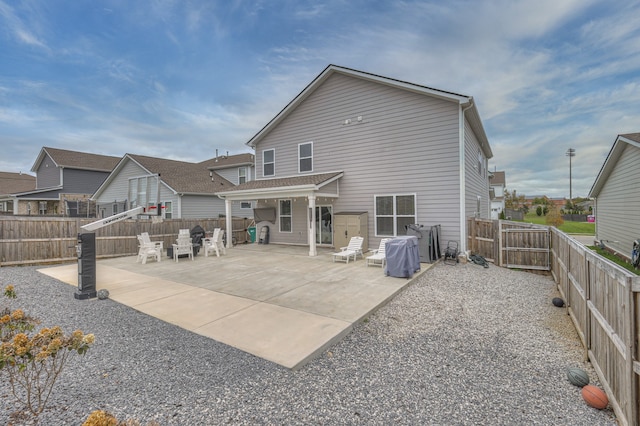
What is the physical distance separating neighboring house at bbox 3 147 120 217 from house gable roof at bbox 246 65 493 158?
55.7ft

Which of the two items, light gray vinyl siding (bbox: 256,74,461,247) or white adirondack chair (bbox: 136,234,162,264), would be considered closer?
white adirondack chair (bbox: 136,234,162,264)

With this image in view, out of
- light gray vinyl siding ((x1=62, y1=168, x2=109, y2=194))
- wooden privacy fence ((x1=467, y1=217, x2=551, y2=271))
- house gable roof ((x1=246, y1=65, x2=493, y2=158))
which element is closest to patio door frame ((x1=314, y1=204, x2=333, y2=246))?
house gable roof ((x1=246, y1=65, x2=493, y2=158))

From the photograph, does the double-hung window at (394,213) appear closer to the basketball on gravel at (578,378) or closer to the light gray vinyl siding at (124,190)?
the basketball on gravel at (578,378)

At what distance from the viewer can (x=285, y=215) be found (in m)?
14.3

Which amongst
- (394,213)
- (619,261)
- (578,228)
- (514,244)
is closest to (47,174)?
(394,213)

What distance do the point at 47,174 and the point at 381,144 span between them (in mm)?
27606

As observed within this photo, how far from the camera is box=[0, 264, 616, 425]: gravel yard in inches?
98.7

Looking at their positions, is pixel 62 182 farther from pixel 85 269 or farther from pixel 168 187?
pixel 85 269

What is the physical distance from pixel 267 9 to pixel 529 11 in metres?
8.88

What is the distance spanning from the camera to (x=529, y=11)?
8.62 metres

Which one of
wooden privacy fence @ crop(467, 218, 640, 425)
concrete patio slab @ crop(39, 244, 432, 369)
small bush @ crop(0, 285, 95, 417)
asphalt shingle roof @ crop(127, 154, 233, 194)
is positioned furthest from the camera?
asphalt shingle roof @ crop(127, 154, 233, 194)

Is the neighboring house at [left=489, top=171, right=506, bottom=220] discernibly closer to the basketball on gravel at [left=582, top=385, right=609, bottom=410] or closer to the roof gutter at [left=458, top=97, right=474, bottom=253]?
the roof gutter at [left=458, top=97, right=474, bottom=253]

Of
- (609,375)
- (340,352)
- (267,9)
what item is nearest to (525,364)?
(609,375)

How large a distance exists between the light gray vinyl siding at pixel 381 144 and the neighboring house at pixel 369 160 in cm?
4
